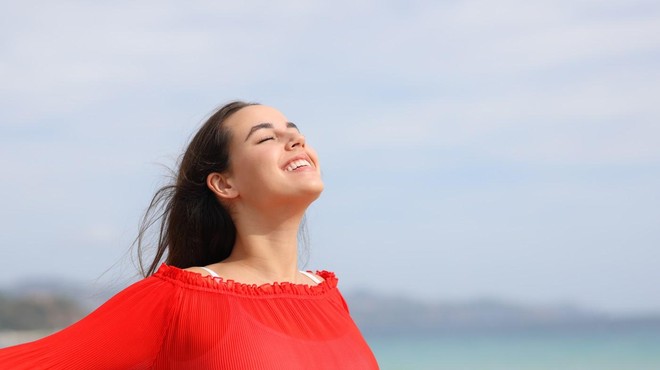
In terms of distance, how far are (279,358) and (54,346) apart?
598 mm

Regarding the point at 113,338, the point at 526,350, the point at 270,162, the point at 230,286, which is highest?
the point at 526,350

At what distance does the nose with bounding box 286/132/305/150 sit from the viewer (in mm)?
3020

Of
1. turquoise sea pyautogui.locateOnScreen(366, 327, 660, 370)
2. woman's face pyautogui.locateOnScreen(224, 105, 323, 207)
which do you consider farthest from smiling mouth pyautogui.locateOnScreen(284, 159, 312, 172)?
turquoise sea pyautogui.locateOnScreen(366, 327, 660, 370)

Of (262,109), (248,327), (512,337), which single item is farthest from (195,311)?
(512,337)

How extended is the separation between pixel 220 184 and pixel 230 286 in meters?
0.34

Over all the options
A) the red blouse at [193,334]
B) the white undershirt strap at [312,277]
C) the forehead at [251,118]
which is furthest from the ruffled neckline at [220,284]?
the forehead at [251,118]

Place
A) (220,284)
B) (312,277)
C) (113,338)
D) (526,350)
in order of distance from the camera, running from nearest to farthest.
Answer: (113,338), (220,284), (312,277), (526,350)

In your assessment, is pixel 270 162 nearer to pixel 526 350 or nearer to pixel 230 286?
pixel 230 286

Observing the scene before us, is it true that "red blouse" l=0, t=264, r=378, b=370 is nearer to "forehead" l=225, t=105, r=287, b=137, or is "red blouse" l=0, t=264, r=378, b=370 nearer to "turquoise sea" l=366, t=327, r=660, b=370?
"forehead" l=225, t=105, r=287, b=137

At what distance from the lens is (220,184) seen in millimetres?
3119

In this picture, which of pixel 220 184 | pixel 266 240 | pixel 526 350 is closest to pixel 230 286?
pixel 266 240

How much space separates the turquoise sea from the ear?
2015 cm

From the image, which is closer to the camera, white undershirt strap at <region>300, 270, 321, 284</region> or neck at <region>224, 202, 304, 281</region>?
neck at <region>224, 202, 304, 281</region>

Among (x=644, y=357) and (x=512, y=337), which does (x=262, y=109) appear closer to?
(x=644, y=357)
